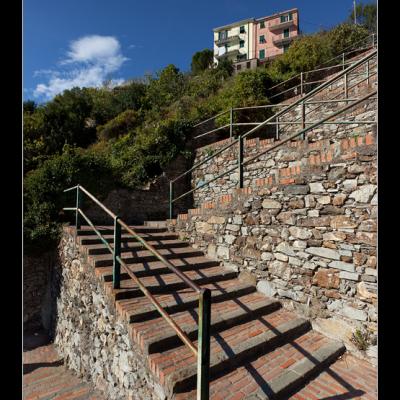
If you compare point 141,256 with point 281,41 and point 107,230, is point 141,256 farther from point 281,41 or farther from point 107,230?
point 281,41

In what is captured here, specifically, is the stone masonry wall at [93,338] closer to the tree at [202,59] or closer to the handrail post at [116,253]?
the handrail post at [116,253]

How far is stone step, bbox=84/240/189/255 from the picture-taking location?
170 inches

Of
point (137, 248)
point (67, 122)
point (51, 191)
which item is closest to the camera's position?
point (137, 248)

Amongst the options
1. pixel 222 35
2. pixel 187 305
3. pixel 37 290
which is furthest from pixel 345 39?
pixel 222 35

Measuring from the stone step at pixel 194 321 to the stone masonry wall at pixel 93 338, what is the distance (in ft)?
0.67

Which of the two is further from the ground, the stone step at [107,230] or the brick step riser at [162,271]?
the stone step at [107,230]

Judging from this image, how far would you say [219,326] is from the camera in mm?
3184

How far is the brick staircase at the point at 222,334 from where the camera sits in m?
2.49

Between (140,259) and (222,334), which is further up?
(140,259)

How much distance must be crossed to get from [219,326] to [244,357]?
18.0 inches

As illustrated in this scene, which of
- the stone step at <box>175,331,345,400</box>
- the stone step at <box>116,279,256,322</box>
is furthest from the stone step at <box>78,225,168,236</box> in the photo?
the stone step at <box>175,331,345,400</box>

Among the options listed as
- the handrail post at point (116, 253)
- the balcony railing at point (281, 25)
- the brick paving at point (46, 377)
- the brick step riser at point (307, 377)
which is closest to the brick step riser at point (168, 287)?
the handrail post at point (116, 253)

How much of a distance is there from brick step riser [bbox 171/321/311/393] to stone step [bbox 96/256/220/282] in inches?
66.9
